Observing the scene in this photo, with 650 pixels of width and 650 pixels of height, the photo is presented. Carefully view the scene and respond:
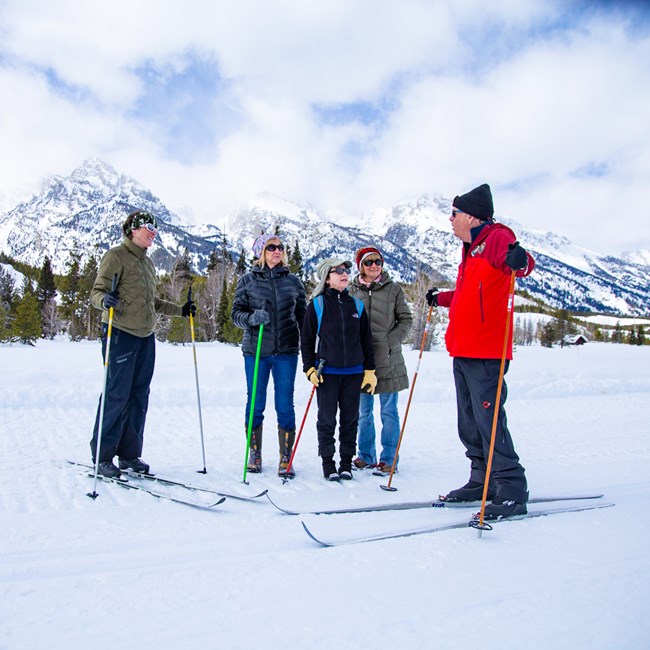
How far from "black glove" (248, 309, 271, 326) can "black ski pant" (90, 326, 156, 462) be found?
0.90m

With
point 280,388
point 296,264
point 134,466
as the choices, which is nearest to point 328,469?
point 280,388

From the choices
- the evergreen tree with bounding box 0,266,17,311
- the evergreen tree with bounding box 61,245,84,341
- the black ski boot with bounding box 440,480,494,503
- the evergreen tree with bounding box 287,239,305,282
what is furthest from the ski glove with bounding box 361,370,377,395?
the evergreen tree with bounding box 0,266,17,311

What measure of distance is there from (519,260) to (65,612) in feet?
10.4

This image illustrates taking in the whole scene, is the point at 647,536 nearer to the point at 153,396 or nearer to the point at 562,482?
the point at 562,482

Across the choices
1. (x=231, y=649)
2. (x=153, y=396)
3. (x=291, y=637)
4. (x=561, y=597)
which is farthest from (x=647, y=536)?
(x=153, y=396)

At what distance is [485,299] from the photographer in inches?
141

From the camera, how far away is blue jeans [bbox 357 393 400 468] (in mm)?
4875

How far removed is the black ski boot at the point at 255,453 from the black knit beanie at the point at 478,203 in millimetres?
2727

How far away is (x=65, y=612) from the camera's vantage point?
2.09 meters


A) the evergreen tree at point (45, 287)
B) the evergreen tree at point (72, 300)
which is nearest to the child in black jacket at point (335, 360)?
the evergreen tree at point (72, 300)

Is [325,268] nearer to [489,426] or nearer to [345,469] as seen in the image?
[345,469]

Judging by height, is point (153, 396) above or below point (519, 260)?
below

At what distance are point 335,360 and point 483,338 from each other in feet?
4.68

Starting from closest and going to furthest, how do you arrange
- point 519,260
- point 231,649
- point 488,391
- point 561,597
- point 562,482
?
point 231,649, point 561,597, point 519,260, point 488,391, point 562,482
